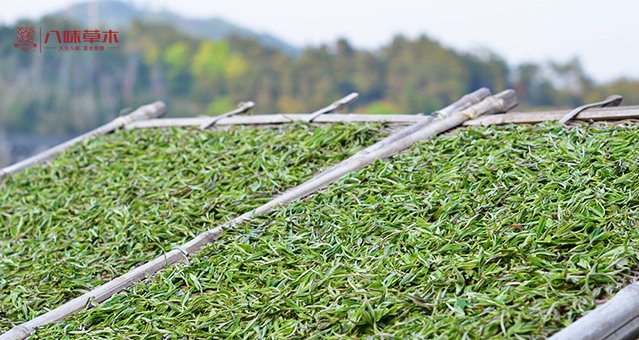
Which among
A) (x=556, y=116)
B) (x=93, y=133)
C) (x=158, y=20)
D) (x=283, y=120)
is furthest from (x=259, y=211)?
(x=158, y=20)

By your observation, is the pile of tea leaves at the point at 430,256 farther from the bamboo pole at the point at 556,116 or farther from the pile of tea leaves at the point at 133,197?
the pile of tea leaves at the point at 133,197

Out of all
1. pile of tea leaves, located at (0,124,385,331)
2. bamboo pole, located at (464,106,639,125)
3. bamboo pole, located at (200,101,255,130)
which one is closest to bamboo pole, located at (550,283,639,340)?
bamboo pole, located at (464,106,639,125)

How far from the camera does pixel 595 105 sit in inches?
150

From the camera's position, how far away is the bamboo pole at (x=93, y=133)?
548 centimetres

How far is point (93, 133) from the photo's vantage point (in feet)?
18.7

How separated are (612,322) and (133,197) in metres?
2.67

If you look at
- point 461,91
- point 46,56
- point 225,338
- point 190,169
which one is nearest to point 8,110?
point 46,56

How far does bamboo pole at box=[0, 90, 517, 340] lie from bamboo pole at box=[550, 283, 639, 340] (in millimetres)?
1603

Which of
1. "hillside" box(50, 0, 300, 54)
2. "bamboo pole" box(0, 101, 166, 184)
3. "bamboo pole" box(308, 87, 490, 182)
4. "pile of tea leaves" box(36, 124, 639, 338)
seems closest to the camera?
"pile of tea leaves" box(36, 124, 639, 338)

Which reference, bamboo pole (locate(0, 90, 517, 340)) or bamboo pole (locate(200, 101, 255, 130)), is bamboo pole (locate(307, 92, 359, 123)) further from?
bamboo pole (locate(0, 90, 517, 340))

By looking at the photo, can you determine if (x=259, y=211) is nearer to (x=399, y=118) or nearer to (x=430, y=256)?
(x=430, y=256)

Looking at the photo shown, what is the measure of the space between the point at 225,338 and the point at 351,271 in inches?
18.7

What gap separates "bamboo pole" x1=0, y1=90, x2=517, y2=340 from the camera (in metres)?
3.12

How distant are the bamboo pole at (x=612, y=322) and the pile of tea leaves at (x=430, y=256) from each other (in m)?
Result: 0.07
